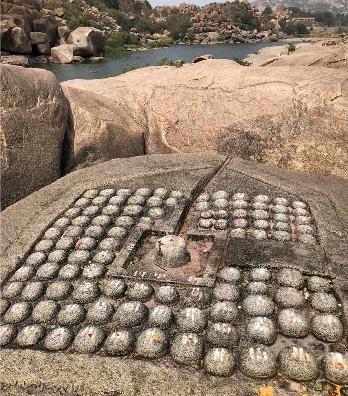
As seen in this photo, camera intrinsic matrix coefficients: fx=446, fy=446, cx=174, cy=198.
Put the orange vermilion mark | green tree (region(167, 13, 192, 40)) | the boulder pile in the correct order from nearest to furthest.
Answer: the orange vermilion mark → the boulder pile → green tree (region(167, 13, 192, 40))

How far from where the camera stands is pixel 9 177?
4648 mm

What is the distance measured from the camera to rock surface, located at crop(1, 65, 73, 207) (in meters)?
4.67

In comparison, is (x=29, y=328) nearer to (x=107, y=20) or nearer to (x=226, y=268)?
(x=226, y=268)

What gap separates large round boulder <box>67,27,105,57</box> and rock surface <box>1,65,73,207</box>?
27.5 meters

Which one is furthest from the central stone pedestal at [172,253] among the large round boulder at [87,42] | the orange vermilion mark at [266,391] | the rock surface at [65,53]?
the large round boulder at [87,42]

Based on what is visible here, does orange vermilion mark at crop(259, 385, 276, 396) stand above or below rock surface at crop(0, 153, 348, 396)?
above

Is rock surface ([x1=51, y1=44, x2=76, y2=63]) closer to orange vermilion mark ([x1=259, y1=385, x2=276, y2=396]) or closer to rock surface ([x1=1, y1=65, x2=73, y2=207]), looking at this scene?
rock surface ([x1=1, y1=65, x2=73, y2=207])

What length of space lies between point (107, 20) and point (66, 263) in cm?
5597

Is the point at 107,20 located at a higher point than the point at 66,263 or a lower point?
lower

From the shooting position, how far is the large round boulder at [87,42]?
3112 cm

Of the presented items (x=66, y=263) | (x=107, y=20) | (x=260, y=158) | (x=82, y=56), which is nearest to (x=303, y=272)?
(x=66, y=263)

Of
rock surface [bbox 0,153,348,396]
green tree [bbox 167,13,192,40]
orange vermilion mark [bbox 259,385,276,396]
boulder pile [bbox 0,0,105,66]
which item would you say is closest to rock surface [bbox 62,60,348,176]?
rock surface [bbox 0,153,348,396]

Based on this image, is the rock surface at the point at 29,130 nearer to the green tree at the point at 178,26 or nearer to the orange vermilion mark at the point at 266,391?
the orange vermilion mark at the point at 266,391

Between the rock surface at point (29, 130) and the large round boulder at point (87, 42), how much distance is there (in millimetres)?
27527
